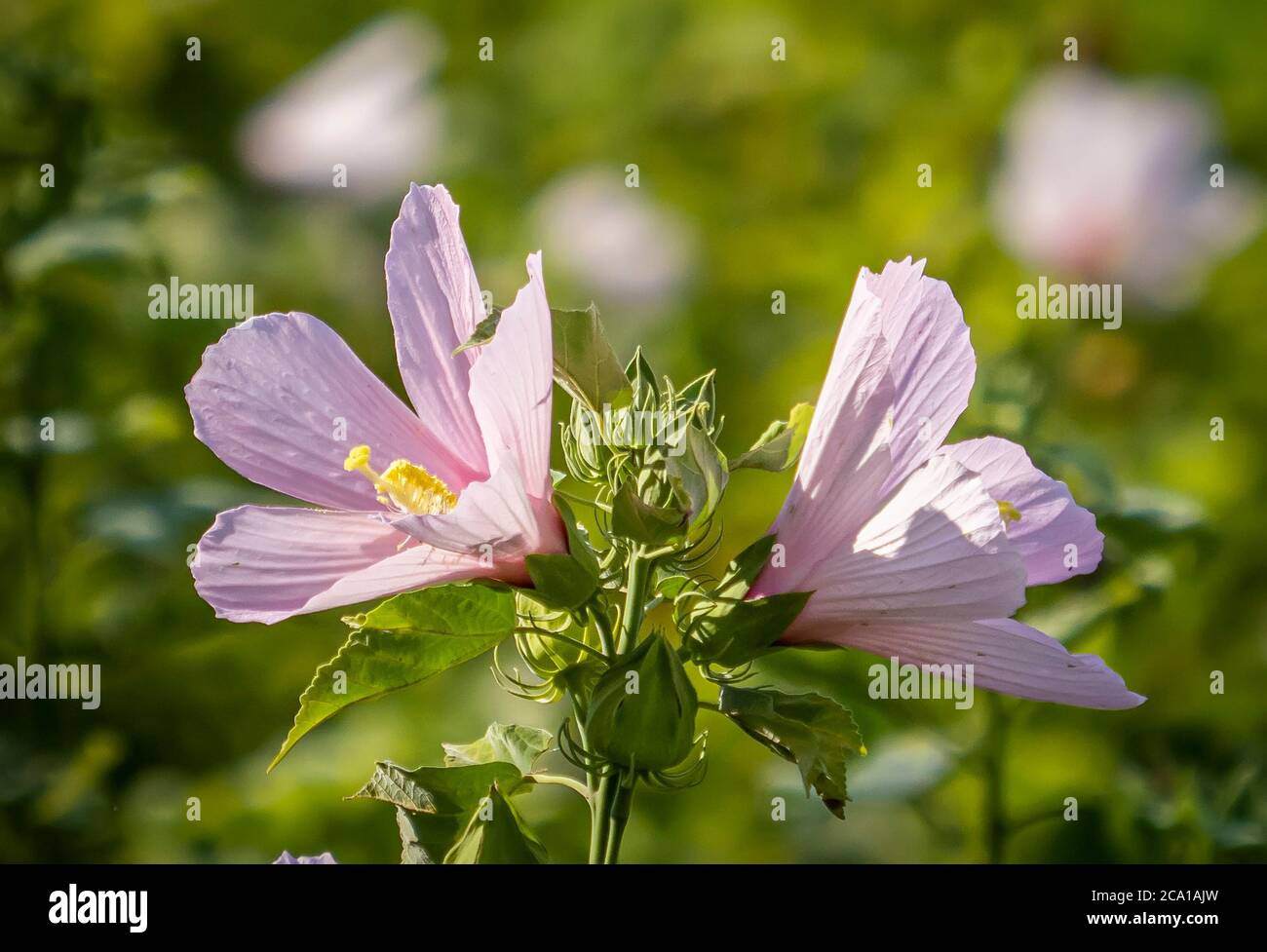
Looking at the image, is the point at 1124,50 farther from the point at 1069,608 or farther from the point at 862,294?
the point at 862,294

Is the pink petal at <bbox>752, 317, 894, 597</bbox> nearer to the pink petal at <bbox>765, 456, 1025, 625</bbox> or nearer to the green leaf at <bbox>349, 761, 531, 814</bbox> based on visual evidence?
the pink petal at <bbox>765, 456, 1025, 625</bbox>

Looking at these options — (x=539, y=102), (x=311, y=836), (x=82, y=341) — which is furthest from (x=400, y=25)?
(x=311, y=836)

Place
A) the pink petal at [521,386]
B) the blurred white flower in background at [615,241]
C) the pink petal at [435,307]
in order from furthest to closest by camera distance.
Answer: the blurred white flower in background at [615,241] < the pink petal at [435,307] < the pink petal at [521,386]

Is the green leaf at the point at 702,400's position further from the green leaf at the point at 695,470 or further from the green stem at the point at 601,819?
the green stem at the point at 601,819

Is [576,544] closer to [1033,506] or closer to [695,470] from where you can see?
[695,470]

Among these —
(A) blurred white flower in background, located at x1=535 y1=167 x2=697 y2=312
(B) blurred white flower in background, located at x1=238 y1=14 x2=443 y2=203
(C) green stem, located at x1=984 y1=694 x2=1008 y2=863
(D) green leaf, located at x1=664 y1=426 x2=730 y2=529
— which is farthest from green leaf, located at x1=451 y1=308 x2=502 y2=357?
(B) blurred white flower in background, located at x1=238 y1=14 x2=443 y2=203

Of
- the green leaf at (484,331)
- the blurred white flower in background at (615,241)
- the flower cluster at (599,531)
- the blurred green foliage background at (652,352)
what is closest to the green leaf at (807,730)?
the flower cluster at (599,531)

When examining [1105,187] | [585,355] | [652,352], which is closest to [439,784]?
[585,355]
